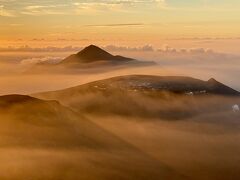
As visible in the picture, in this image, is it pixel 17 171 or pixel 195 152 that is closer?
pixel 17 171

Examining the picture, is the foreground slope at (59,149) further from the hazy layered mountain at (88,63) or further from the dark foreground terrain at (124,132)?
A: the hazy layered mountain at (88,63)

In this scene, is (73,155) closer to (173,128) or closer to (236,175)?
(236,175)

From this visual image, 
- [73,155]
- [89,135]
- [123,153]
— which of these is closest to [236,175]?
[123,153]

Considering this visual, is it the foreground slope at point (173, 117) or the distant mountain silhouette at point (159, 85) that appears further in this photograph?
the distant mountain silhouette at point (159, 85)

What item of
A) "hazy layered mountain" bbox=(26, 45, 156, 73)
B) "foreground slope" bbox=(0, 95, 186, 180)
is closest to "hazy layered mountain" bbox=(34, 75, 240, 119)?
"hazy layered mountain" bbox=(26, 45, 156, 73)

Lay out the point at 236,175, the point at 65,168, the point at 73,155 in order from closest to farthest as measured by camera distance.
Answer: the point at 65,168, the point at 236,175, the point at 73,155

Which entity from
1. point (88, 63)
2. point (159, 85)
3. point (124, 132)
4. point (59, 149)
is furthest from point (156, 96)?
point (59, 149)

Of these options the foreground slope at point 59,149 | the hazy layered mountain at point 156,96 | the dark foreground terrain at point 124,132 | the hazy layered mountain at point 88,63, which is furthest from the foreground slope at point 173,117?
the hazy layered mountain at point 88,63
